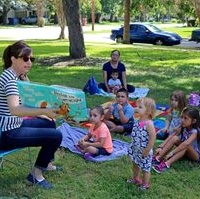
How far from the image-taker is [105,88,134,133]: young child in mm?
6648

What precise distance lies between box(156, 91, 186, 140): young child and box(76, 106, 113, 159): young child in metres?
0.92

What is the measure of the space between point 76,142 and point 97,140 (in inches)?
21.9

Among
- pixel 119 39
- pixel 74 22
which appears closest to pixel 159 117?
pixel 74 22

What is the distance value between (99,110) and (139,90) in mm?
4446

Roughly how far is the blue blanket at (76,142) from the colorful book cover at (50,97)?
874 millimetres

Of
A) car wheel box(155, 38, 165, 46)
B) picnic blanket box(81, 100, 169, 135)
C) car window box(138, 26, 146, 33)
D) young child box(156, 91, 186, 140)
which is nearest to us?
young child box(156, 91, 186, 140)

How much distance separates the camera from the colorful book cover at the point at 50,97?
462 cm

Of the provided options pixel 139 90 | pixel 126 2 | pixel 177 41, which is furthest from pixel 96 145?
pixel 177 41

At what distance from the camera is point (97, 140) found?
5.61 meters

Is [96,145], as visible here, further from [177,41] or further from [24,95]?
[177,41]

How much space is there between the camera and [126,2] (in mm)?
25516

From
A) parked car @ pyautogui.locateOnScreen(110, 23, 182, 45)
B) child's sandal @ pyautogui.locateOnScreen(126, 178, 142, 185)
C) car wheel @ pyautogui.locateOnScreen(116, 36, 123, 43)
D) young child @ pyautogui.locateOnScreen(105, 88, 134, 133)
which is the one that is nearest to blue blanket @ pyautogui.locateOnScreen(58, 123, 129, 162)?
young child @ pyautogui.locateOnScreen(105, 88, 134, 133)

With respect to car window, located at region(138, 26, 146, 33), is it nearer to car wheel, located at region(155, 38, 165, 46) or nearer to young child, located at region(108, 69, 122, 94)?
car wheel, located at region(155, 38, 165, 46)

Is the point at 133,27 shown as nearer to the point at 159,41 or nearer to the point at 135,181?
the point at 159,41
